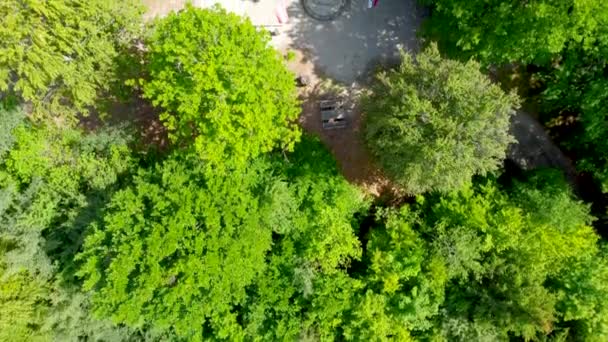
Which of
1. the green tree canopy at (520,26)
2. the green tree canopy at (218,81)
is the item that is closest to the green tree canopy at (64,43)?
the green tree canopy at (218,81)

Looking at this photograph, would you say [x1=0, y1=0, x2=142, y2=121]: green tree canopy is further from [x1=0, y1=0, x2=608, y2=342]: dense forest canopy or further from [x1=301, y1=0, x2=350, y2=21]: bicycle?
[x1=301, y1=0, x2=350, y2=21]: bicycle

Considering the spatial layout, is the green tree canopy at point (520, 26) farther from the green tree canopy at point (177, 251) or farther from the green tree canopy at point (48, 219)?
the green tree canopy at point (48, 219)

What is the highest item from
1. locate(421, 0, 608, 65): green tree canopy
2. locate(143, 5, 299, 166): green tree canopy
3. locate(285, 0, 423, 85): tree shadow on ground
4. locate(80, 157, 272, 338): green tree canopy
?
locate(285, 0, 423, 85): tree shadow on ground

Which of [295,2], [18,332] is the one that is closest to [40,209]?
[18,332]

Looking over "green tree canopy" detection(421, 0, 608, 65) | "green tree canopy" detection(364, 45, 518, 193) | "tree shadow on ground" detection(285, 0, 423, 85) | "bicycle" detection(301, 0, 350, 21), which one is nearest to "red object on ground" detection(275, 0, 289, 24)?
"tree shadow on ground" detection(285, 0, 423, 85)

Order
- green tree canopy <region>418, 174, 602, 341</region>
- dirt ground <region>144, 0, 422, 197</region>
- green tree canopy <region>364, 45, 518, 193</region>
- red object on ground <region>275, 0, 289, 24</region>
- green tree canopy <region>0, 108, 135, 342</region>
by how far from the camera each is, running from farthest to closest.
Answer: dirt ground <region>144, 0, 422, 197</region> < red object on ground <region>275, 0, 289, 24</region> < green tree canopy <region>0, 108, 135, 342</region> < green tree canopy <region>418, 174, 602, 341</region> < green tree canopy <region>364, 45, 518, 193</region>

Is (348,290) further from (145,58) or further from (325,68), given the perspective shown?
(145,58)

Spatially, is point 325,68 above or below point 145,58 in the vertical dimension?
above
